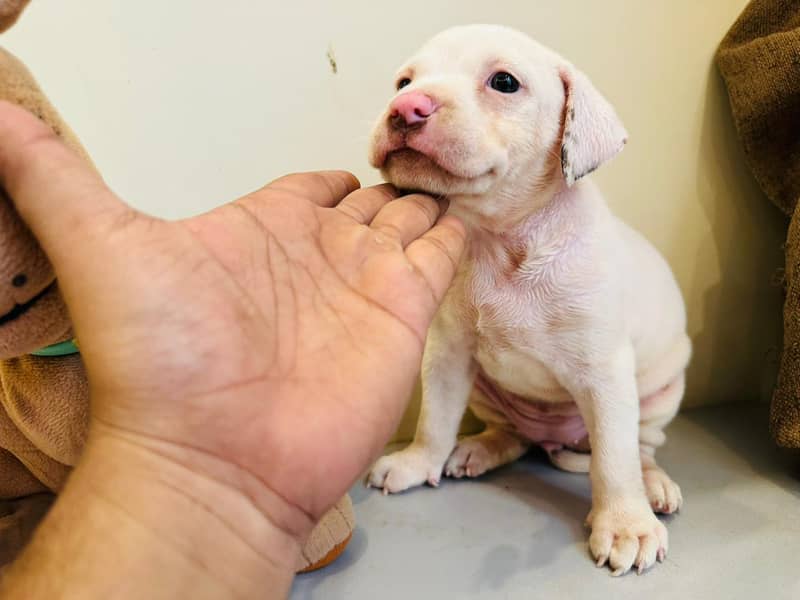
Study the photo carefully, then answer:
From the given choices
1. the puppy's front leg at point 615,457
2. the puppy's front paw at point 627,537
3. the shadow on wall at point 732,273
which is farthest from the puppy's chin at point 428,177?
the shadow on wall at point 732,273

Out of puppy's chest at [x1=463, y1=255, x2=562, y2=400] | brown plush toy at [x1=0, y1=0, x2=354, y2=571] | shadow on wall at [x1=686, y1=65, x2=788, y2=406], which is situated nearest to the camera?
brown plush toy at [x1=0, y1=0, x2=354, y2=571]

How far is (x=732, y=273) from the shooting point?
1.90 m

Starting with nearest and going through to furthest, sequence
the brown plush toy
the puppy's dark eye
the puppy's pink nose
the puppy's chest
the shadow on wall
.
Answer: the brown plush toy < the puppy's pink nose < the puppy's dark eye < the puppy's chest < the shadow on wall

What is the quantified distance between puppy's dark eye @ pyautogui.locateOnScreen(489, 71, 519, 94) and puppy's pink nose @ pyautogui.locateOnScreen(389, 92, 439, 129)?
156mm

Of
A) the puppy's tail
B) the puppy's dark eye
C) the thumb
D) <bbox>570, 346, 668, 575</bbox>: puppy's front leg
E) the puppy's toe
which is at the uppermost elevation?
the puppy's dark eye

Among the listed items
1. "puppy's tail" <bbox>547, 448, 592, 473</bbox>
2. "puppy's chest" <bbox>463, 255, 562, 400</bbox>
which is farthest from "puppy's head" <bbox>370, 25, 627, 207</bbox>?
"puppy's tail" <bbox>547, 448, 592, 473</bbox>

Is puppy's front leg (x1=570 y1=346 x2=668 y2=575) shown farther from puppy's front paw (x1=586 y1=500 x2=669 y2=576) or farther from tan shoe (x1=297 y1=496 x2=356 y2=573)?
tan shoe (x1=297 y1=496 x2=356 y2=573)

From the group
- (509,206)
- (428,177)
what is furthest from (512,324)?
(428,177)

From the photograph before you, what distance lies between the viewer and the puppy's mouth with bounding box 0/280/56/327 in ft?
2.56

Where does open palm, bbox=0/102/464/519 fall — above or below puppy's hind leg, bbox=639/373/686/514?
above

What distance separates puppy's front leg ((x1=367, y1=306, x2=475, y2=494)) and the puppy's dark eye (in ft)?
1.48

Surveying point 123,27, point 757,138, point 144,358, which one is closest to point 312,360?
point 144,358

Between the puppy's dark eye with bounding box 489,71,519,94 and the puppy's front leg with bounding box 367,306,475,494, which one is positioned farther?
the puppy's front leg with bounding box 367,306,475,494

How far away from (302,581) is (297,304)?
1.96ft
